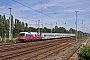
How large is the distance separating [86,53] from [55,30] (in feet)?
404

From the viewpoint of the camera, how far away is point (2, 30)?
71438mm

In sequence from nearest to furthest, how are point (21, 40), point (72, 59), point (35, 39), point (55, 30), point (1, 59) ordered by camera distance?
point (1, 59) → point (72, 59) → point (21, 40) → point (35, 39) → point (55, 30)

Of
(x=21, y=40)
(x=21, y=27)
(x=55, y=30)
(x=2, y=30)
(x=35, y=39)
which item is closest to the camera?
(x=21, y=40)

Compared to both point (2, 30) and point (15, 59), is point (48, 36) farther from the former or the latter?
point (15, 59)

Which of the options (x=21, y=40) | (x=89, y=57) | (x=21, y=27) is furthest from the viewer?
(x=21, y=27)

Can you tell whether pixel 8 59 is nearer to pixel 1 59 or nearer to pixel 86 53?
pixel 1 59

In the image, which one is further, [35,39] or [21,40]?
[35,39]

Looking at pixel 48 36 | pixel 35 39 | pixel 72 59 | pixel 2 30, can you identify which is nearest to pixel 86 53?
pixel 72 59

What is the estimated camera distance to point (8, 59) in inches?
733

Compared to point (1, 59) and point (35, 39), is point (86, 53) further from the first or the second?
point (35, 39)

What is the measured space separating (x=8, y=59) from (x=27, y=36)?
35.4m

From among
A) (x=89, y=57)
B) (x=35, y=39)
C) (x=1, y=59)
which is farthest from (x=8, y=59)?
(x=35, y=39)

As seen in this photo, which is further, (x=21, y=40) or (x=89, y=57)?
(x=21, y=40)

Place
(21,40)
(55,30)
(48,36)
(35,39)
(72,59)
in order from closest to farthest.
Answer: (72,59) → (21,40) → (35,39) → (48,36) → (55,30)
